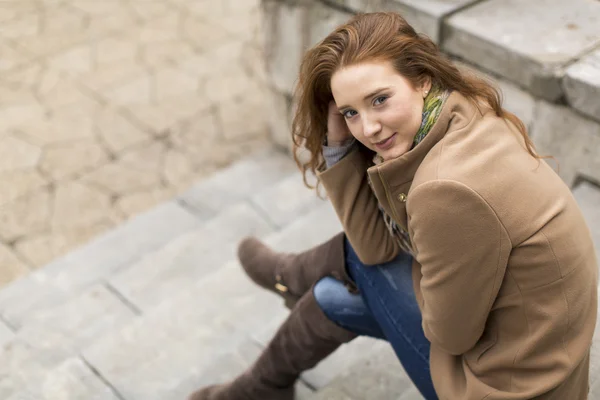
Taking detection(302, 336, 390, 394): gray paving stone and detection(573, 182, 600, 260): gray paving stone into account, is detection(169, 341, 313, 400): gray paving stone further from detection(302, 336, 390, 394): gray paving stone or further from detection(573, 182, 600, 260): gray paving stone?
detection(573, 182, 600, 260): gray paving stone

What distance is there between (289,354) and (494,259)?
2.48ft

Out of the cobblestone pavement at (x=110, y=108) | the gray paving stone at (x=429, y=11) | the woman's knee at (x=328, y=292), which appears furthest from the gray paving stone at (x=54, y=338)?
the gray paving stone at (x=429, y=11)

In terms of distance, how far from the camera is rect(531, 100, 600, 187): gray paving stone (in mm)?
2268

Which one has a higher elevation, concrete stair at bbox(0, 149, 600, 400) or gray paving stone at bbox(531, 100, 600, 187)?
gray paving stone at bbox(531, 100, 600, 187)

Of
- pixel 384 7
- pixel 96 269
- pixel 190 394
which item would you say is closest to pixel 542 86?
pixel 384 7

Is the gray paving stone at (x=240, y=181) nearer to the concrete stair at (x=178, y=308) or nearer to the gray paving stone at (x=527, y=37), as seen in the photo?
the concrete stair at (x=178, y=308)

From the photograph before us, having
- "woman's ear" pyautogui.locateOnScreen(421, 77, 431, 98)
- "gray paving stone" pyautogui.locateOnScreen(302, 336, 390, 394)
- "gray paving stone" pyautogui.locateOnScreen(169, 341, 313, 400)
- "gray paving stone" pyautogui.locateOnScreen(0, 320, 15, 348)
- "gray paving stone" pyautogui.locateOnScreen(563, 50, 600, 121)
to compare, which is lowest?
"gray paving stone" pyautogui.locateOnScreen(0, 320, 15, 348)

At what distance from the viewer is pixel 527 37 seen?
2.36 m

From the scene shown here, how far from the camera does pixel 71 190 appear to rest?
3.74 meters

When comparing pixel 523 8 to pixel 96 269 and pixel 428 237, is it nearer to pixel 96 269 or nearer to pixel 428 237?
pixel 428 237

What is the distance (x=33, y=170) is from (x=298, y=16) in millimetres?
1742

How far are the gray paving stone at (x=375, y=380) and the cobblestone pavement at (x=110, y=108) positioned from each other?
200 centimetres

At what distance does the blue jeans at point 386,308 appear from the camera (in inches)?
61.2

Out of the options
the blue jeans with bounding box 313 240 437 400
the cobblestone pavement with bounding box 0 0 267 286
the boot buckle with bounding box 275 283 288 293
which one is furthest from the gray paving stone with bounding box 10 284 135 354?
the blue jeans with bounding box 313 240 437 400
